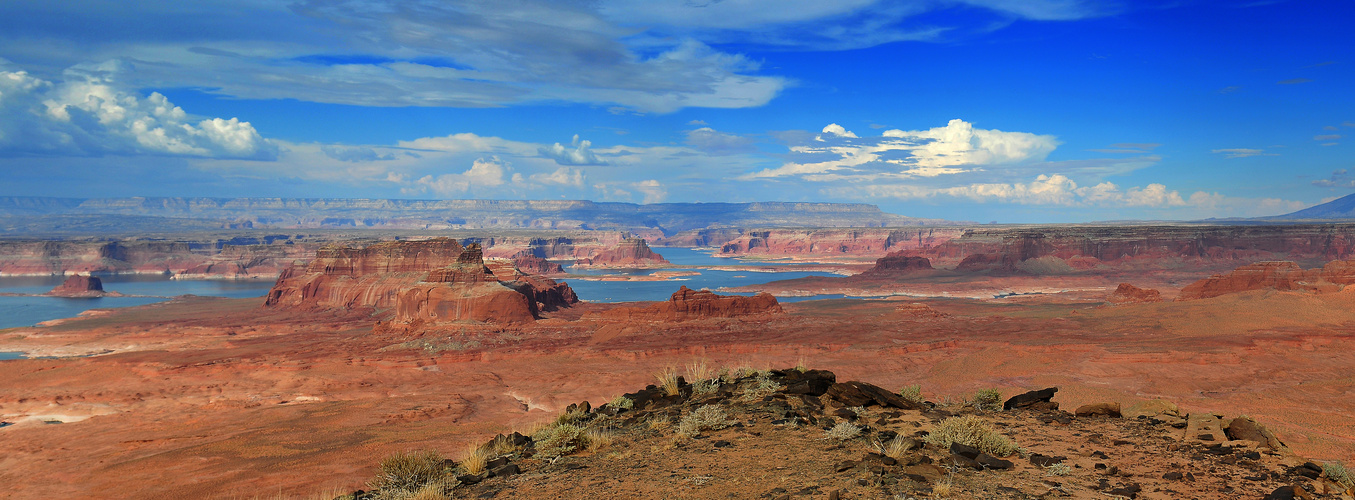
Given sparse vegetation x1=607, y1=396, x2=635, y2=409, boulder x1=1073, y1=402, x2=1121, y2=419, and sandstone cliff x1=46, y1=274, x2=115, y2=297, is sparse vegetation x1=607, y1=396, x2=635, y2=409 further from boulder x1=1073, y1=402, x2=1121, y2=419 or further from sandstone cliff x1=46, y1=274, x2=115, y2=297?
sandstone cliff x1=46, y1=274, x2=115, y2=297

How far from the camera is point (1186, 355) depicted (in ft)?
117

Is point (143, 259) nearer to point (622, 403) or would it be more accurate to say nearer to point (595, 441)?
point (622, 403)

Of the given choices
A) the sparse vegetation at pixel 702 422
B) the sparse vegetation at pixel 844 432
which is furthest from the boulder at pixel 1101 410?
the sparse vegetation at pixel 702 422

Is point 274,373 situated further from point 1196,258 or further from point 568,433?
point 1196,258

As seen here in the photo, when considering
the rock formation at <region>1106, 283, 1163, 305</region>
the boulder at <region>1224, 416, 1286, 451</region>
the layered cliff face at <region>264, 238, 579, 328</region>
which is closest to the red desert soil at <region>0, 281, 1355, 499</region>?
the layered cliff face at <region>264, 238, 579, 328</region>

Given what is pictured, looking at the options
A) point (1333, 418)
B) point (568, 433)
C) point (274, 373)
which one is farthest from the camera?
point (274, 373)

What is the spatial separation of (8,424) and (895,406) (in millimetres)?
39484

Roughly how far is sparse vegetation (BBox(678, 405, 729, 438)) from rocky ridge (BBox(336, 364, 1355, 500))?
26 millimetres

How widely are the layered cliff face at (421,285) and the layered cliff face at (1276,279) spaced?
212 ft

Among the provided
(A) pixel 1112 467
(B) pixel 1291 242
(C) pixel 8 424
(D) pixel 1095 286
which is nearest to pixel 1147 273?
(D) pixel 1095 286

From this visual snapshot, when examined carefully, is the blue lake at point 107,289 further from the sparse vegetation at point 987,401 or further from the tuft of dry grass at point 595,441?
the sparse vegetation at point 987,401

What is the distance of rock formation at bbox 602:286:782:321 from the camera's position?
62375 millimetres

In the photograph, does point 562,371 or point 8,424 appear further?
point 562,371

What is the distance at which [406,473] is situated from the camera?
10.3 metres
